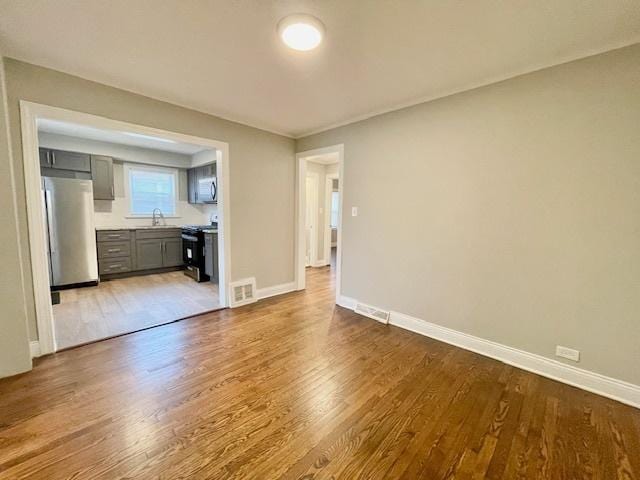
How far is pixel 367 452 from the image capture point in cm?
150

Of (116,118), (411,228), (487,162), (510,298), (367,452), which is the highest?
(116,118)

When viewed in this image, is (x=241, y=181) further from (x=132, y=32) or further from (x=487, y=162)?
(x=487, y=162)

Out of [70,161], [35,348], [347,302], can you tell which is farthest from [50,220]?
[347,302]

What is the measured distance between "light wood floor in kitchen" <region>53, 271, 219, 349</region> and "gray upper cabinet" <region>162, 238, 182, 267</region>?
1.95ft

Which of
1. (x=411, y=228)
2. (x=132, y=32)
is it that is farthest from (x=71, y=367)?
(x=411, y=228)

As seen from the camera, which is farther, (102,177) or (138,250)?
(138,250)

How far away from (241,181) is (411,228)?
2.30 m

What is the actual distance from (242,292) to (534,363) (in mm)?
3285

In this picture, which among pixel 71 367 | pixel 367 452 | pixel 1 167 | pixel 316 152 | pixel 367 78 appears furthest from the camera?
pixel 316 152

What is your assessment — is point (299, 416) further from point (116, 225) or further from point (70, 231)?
point (116, 225)

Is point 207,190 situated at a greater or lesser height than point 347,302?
greater

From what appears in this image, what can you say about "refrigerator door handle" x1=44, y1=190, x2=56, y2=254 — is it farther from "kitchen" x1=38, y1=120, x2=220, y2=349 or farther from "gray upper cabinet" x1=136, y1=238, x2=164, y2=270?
"gray upper cabinet" x1=136, y1=238, x2=164, y2=270

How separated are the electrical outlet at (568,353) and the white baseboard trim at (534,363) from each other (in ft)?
0.23

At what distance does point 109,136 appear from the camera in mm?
4691
